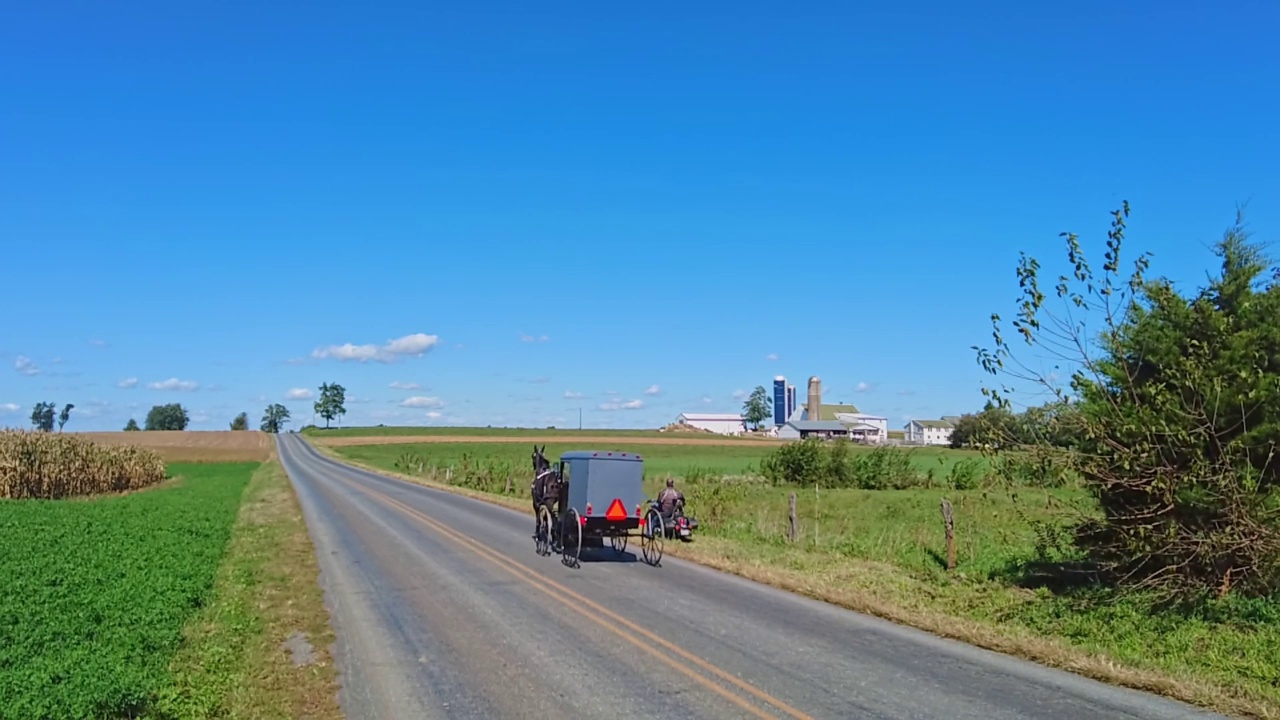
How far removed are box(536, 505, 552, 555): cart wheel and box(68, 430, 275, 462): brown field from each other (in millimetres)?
70357

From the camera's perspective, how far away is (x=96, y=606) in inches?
451

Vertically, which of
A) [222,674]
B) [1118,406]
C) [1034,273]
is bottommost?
[222,674]

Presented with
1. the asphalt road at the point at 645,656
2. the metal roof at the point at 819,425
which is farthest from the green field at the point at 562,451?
the asphalt road at the point at 645,656

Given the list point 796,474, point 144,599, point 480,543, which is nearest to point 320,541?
point 480,543

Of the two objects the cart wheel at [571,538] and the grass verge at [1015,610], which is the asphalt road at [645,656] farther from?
the cart wheel at [571,538]

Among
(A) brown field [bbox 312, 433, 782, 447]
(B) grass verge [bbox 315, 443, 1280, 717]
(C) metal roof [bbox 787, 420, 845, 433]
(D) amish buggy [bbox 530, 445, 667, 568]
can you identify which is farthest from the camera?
(C) metal roof [bbox 787, 420, 845, 433]

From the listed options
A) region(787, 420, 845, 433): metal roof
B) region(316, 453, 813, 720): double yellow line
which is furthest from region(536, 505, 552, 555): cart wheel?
region(787, 420, 845, 433): metal roof

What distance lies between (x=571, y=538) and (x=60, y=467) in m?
39.4

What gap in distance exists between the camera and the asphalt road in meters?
7.73

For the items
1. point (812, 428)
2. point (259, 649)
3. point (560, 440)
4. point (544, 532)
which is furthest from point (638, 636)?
point (812, 428)

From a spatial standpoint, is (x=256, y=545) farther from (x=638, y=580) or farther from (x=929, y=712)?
(x=929, y=712)

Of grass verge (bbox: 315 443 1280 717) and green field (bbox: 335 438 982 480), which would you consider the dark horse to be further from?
green field (bbox: 335 438 982 480)

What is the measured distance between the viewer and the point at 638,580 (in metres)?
15.3

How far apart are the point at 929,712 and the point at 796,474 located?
4563cm
